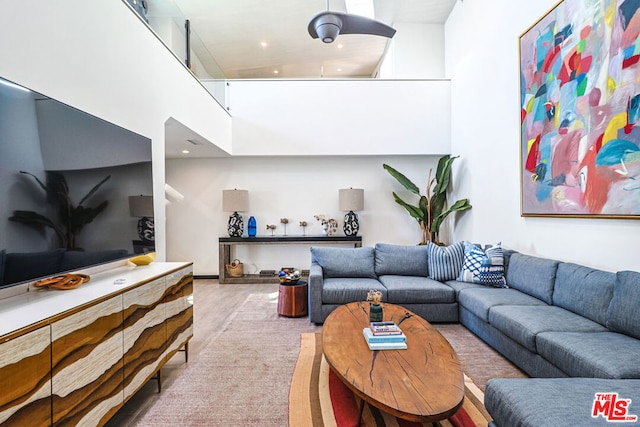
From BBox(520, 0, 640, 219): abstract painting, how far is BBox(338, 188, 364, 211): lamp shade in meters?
2.49

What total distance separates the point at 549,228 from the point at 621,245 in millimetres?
721

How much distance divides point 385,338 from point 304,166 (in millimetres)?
4207

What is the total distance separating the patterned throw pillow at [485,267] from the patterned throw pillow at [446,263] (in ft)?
0.46

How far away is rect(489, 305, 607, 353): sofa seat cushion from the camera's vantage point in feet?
6.96

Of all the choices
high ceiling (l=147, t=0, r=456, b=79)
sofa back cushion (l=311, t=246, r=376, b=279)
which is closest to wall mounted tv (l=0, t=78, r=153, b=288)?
sofa back cushion (l=311, t=246, r=376, b=279)

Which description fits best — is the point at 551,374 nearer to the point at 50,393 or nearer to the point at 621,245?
the point at 621,245

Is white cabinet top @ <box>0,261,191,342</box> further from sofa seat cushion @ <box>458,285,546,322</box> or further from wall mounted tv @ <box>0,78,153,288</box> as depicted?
sofa seat cushion @ <box>458,285,546,322</box>

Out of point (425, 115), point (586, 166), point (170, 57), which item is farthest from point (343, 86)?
point (586, 166)

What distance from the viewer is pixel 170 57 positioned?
316 centimetres

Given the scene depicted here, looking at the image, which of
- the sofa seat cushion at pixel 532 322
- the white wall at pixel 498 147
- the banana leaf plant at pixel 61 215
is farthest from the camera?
the white wall at pixel 498 147

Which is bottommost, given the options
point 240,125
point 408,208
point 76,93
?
point 408,208

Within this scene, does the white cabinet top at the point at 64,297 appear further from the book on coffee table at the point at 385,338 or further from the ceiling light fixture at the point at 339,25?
the ceiling light fixture at the point at 339,25

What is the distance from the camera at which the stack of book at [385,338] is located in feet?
6.11

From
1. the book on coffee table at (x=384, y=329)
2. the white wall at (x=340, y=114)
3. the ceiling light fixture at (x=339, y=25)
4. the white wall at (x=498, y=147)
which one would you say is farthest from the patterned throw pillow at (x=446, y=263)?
the ceiling light fixture at (x=339, y=25)
